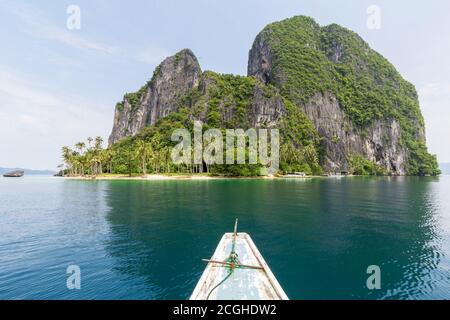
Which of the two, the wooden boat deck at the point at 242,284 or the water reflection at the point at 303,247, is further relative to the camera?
the water reflection at the point at 303,247

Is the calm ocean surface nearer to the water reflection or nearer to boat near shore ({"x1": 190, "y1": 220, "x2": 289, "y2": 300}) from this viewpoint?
the water reflection

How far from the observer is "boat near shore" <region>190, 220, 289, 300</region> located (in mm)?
11789

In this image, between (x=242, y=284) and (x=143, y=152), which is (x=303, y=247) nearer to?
(x=242, y=284)

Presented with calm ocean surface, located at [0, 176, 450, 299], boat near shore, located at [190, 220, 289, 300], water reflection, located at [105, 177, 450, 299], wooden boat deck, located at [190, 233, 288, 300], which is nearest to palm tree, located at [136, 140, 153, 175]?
calm ocean surface, located at [0, 176, 450, 299]

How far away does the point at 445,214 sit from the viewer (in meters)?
40.7

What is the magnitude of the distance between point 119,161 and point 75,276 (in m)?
154

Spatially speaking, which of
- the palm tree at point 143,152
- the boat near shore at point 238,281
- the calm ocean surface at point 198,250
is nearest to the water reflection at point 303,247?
the calm ocean surface at point 198,250

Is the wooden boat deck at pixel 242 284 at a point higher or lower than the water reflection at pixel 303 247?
higher

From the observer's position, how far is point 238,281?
13422mm

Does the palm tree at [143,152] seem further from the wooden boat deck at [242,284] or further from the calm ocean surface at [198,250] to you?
the wooden boat deck at [242,284]

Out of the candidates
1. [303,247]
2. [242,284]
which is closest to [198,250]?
[242,284]

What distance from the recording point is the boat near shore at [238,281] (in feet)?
38.7
